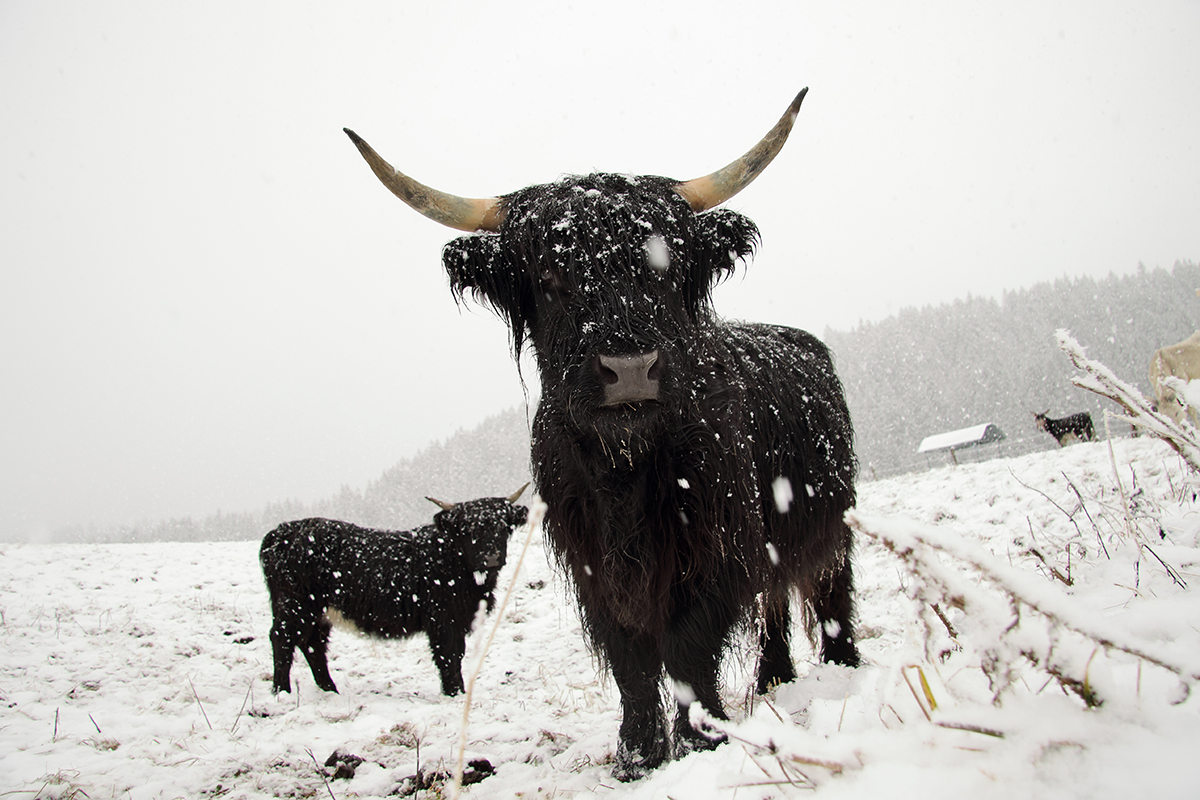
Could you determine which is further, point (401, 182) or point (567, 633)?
point (567, 633)

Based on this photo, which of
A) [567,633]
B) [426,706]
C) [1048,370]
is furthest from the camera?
[1048,370]

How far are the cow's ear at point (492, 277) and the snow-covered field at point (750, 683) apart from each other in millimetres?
1624

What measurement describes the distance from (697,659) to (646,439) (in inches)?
37.2

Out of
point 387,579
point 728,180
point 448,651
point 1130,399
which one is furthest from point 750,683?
point 387,579

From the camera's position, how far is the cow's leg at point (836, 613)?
3.59m

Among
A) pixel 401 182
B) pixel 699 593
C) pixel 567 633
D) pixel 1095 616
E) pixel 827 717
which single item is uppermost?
pixel 401 182

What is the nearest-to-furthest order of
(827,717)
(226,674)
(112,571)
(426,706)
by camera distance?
(827,717) → (426,706) → (226,674) → (112,571)

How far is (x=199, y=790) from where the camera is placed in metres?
2.62

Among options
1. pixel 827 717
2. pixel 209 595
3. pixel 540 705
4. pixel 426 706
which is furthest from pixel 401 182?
pixel 209 595

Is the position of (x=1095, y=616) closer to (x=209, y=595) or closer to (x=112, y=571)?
(x=209, y=595)

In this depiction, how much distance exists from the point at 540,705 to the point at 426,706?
1.19 metres

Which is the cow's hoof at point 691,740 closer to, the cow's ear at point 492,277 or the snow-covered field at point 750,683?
the snow-covered field at point 750,683

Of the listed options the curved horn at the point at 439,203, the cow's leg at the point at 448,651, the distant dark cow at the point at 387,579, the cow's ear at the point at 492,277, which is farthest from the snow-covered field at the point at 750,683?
the curved horn at the point at 439,203

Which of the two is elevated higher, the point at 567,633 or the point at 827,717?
the point at 827,717
